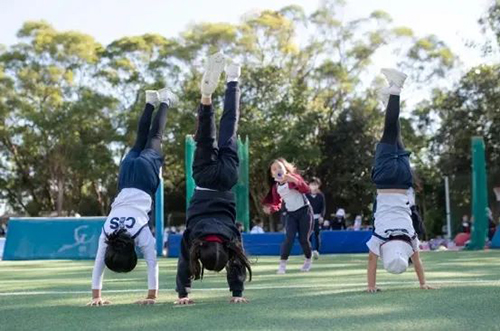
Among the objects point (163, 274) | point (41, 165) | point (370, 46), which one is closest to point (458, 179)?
point (370, 46)

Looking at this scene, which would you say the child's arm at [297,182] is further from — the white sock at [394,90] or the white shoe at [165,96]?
the white sock at [394,90]

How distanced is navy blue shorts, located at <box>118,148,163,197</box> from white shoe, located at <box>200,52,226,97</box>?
2.95ft

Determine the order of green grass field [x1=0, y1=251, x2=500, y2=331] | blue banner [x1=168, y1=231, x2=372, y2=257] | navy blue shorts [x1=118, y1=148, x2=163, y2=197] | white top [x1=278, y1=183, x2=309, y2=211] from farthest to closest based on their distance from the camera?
blue banner [x1=168, y1=231, x2=372, y2=257]
white top [x1=278, y1=183, x2=309, y2=211]
navy blue shorts [x1=118, y1=148, x2=163, y2=197]
green grass field [x1=0, y1=251, x2=500, y2=331]

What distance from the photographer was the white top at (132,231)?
6.17m

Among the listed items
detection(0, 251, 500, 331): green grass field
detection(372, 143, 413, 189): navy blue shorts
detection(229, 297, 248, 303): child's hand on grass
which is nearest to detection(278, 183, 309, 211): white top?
detection(0, 251, 500, 331): green grass field

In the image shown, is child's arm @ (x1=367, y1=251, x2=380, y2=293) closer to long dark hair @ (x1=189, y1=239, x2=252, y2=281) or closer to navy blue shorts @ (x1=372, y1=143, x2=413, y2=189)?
navy blue shorts @ (x1=372, y1=143, x2=413, y2=189)

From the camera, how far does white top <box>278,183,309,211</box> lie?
10.6 m

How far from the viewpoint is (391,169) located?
6.79m

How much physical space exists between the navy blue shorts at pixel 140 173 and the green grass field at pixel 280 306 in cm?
102

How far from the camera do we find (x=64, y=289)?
7980 mm

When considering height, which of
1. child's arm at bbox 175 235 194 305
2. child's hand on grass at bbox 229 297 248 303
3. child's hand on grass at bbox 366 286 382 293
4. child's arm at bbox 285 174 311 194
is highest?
child's arm at bbox 285 174 311 194

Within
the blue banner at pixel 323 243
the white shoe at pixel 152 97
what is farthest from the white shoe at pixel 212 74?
the blue banner at pixel 323 243

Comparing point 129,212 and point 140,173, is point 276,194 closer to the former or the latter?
point 140,173

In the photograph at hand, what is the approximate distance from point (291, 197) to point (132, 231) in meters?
4.78
